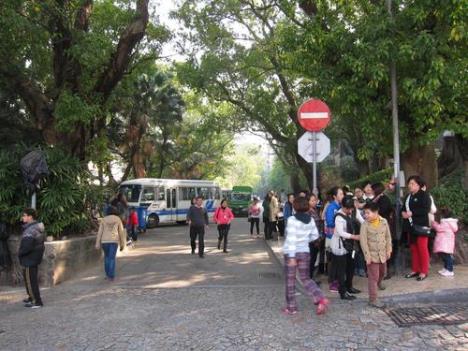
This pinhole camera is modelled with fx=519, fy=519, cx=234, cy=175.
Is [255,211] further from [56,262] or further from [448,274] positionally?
[448,274]

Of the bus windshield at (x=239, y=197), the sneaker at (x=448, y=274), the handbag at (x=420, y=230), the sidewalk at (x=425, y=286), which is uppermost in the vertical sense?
the bus windshield at (x=239, y=197)

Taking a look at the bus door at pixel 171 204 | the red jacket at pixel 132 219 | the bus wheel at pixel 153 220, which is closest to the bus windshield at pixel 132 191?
the bus wheel at pixel 153 220

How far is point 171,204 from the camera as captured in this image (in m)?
29.6

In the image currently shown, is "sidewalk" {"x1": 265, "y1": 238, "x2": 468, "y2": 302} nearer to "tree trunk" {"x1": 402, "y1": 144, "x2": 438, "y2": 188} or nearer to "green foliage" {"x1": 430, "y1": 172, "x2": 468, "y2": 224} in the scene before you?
"green foliage" {"x1": 430, "y1": 172, "x2": 468, "y2": 224}

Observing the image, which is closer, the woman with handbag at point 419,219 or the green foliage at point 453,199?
the woman with handbag at point 419,219

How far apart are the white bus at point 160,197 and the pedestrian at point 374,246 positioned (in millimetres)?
18995

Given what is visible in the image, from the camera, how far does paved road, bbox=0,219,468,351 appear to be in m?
5.74

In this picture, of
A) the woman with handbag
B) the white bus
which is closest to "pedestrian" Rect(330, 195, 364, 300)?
the woman with handbag

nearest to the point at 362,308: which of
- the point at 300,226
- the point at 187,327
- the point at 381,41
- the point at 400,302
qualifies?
the point at 400,302

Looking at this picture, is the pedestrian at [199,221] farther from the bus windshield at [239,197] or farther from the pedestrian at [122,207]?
the bus windshield at [239,197]

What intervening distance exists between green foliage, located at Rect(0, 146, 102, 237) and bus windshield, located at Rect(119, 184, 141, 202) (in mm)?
15666

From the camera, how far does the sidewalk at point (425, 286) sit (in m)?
7.52

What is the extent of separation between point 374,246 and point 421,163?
451 cm

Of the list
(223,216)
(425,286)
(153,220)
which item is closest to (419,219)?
(425,286)
